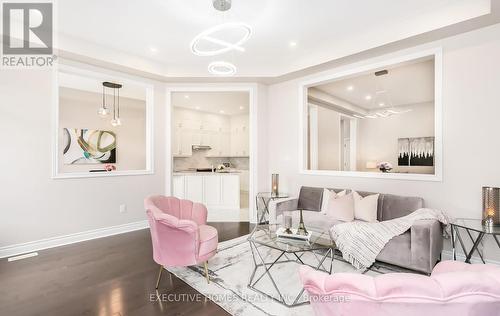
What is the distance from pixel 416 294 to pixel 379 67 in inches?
141

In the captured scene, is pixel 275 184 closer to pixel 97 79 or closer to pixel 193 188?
pixel 193 188

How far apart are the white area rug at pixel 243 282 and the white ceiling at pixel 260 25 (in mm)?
2974

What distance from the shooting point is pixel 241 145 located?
8.84 meters

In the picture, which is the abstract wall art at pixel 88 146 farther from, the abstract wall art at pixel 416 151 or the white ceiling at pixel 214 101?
the abstract wall art at pixel 416 151

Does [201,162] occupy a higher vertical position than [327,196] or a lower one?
higher

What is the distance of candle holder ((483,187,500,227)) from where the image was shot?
2.56 metres

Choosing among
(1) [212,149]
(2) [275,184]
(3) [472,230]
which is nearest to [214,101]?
(1) [212,149]

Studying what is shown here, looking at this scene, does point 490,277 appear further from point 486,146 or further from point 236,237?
point 236,237

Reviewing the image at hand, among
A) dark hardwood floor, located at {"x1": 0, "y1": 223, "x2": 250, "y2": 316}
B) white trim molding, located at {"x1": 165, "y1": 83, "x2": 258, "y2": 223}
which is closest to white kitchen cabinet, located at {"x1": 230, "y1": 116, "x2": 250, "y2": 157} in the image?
white trim molding, located at {"x1": 165, "y1": 83, "x2": 258, "y2": 223}

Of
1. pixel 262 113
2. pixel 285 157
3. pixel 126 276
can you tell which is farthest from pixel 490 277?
pixel 262 113

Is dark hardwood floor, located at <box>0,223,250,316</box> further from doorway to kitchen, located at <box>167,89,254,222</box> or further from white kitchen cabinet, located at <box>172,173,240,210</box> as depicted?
white kitchen cabinet, located at <box>172,173,240,210</box>

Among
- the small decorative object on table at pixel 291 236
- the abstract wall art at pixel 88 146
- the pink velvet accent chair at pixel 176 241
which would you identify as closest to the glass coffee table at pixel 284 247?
the small decorative object on table at pixel 291 236

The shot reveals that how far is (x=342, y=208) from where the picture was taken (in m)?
3.42

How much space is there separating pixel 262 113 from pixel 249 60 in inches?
42.6
